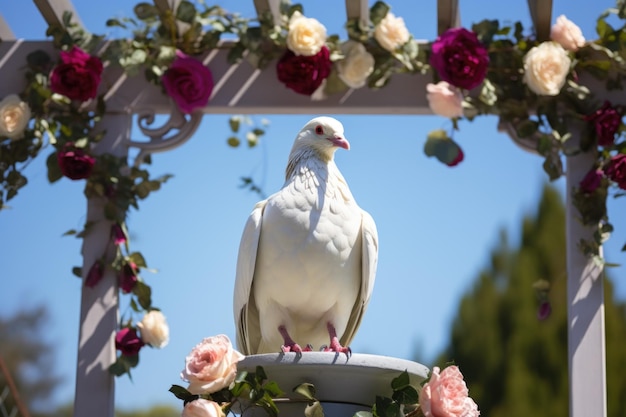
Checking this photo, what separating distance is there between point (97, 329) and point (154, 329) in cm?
19

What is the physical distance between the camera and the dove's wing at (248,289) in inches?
89.9

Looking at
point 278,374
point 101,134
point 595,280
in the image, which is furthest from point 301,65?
point 278,374

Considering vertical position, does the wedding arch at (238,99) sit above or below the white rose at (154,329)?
above

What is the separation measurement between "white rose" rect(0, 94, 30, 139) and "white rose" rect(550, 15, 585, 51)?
6.08 ft

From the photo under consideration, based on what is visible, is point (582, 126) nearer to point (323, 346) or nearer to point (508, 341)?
point (323, 346)

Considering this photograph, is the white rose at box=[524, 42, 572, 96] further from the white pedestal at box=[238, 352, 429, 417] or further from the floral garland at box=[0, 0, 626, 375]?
the white pedestal at box=[238, 352, 429, 417]

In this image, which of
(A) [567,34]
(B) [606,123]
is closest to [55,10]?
(A) [567,34]

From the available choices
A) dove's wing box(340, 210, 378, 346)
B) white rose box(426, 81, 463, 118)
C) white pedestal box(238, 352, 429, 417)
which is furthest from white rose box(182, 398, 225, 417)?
white rose box(426, 81, 463, 118)

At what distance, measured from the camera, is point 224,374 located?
1.77 m

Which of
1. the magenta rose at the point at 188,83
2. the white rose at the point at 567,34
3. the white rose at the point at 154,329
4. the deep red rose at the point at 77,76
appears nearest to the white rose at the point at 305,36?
the magenta rose at the point at 188,83

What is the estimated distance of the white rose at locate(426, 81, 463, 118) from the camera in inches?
134

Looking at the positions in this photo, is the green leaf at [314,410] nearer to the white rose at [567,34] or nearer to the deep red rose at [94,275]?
the deep red rose at [94,275]

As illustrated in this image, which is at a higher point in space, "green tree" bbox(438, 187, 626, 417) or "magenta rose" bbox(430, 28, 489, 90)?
"magenta rose" bbox(430, 28, 489, 90)

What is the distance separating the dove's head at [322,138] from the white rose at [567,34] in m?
1.41
